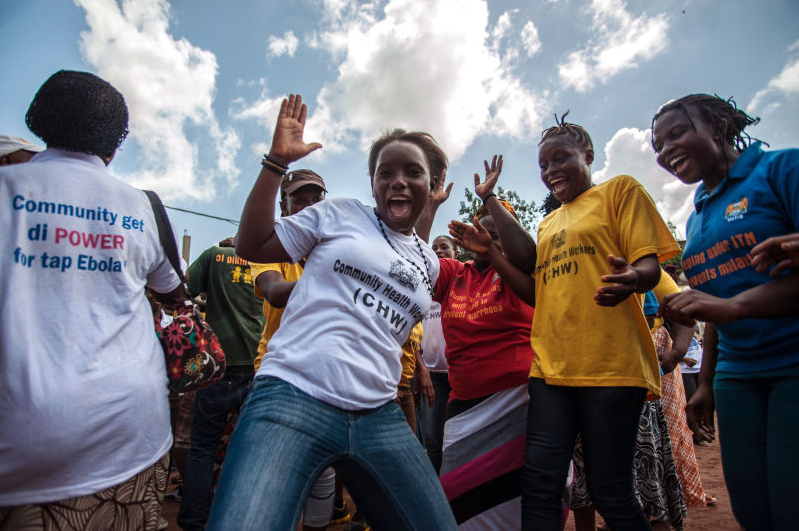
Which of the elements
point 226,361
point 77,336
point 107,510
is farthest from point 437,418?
point 77,336

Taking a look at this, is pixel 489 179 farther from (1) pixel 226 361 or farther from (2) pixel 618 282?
(1) pixel 226 361

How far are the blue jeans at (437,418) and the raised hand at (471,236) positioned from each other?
1.91 metres

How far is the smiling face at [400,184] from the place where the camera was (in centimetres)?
206

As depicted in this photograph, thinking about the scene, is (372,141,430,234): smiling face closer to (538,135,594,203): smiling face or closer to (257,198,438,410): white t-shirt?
(257,198,438,410): white t-shirt

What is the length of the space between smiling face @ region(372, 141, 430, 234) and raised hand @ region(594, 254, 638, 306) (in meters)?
0.89

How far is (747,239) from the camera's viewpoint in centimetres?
183

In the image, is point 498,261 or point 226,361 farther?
point 226,361

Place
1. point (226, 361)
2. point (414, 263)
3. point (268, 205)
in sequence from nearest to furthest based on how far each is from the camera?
point (268, 205), point (414, 263), point (226, 361)

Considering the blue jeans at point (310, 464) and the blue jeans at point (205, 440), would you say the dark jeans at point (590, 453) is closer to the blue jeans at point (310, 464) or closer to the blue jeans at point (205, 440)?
the blue jeans at point (310, 464)

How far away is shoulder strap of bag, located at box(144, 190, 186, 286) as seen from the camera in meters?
1.68

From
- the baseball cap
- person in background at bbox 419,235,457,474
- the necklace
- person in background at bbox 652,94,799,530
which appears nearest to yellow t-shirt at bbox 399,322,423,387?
person in background at bbox 419,235,457,474

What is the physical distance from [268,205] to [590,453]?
1.85 meters

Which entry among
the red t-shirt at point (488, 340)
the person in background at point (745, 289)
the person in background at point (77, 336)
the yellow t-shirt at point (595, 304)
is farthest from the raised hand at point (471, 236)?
the person in background at point (77, 336)

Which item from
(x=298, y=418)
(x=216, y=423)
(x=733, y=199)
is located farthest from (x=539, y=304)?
(x=216, y=423)
